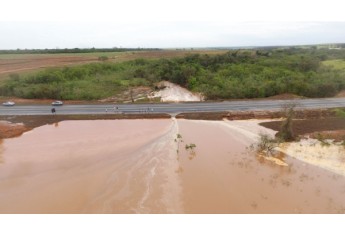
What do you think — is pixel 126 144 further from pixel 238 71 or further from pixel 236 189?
pixel 238 71

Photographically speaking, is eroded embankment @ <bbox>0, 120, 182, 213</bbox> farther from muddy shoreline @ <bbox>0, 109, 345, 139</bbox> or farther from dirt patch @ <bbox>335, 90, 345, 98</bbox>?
dirt patch @ <bbox>335, 90, 345, 98</bbox>

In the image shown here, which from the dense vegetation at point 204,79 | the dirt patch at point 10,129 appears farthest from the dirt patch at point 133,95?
the dirt patch at point 10,129

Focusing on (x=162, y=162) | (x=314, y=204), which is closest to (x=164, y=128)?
(x=162, y=162)

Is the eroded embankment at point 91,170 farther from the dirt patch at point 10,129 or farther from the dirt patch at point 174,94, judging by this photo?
the dirt patch at point 174,94

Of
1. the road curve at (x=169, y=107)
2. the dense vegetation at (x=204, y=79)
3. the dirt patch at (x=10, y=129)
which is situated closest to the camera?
the dirt patch at (x=10, y=129)

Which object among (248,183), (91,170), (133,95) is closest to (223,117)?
(248,183)
